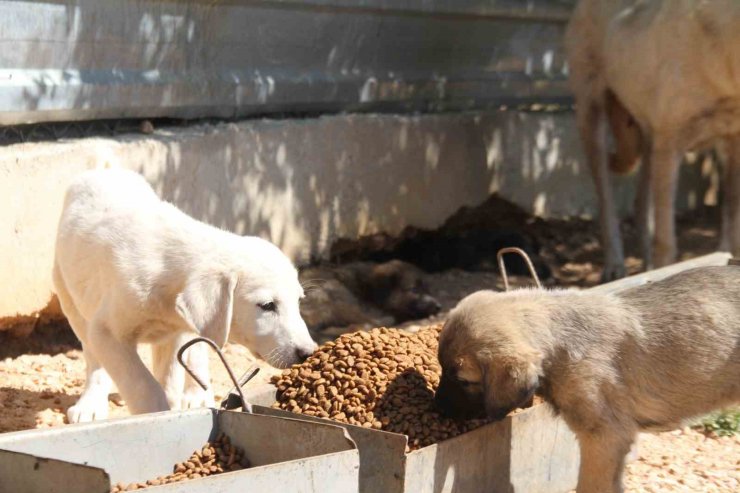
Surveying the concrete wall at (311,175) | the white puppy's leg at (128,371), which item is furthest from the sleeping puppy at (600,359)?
the concrete wall at (311,175)

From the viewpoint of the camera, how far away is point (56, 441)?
12.4 ft

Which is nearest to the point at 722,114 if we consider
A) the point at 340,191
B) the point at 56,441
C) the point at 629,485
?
the point at 340,191

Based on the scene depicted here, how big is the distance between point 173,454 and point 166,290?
3.26 feet

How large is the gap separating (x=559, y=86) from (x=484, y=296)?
276 inches

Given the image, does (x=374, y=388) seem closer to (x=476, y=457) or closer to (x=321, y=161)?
(x=476, y=457)

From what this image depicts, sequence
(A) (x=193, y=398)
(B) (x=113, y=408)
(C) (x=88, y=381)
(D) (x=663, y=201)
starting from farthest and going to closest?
(D) (x=663, y=201) < (B) (x=113, y=408) < (C) (x=88, y=381) < (A) (x=193, y=398)

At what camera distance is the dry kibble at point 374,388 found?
4309 mm

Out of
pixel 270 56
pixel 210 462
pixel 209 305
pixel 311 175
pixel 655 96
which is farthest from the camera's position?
pixel 655 96

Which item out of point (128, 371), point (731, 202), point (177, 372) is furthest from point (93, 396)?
point (731, 202)

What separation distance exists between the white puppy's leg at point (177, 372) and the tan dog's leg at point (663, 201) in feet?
14.8

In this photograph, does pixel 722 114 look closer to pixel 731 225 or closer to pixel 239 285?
pixel 731 225

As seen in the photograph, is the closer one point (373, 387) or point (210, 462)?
point (210, 462)

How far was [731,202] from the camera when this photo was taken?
30.3ft

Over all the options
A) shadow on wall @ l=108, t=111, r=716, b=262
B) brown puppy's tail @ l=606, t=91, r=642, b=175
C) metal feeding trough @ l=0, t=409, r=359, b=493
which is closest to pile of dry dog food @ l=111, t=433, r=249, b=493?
metal feeding trough @ l=0, t=409, r=359, b=493
